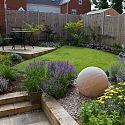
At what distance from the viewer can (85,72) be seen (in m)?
4.02

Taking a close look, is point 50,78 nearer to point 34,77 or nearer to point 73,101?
point 34,77

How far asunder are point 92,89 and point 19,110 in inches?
55.0

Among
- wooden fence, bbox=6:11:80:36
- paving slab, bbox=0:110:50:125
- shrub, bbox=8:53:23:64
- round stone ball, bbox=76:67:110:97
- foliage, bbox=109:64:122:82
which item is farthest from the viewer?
wooden fence, bbox=6:11:80:36

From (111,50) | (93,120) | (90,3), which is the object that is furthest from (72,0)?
(93,120)

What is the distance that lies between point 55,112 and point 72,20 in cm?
1135

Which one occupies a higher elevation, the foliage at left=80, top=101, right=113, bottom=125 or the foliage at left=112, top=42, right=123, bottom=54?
the foliage at left=112, top=42, right=123, bottom=54

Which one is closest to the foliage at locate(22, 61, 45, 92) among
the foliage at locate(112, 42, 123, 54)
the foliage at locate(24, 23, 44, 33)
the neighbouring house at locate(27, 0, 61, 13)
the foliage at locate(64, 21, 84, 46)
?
the foliage at locate(112, 42, 123, 54)

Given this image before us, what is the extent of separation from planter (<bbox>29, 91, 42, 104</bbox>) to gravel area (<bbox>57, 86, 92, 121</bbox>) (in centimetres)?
42

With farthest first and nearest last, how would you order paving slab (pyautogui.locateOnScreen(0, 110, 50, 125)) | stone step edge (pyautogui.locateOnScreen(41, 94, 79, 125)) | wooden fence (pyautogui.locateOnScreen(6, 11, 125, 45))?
1. wooden fence (pyautogui.locateOnScreen(6, 11, 125, 45))
2. paving slab (pyautogui.locateOnScreen(0, 110, 50, 125))
3. stone step edge (pyautogui.locateOnScreen(41, 94, 79, 125))

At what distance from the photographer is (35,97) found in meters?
4.15

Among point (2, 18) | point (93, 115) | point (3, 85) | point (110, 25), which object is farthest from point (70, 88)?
point (2, 18)

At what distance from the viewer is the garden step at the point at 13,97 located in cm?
421

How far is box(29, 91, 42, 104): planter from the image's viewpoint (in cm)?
411

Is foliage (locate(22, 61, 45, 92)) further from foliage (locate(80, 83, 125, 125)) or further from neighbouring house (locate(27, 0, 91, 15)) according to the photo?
neighbouring house (locate(27, 0, 91, 15))
